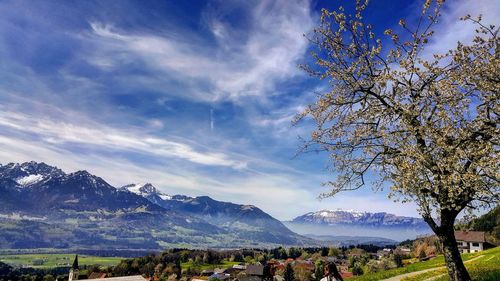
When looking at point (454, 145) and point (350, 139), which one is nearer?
point (454, 145)

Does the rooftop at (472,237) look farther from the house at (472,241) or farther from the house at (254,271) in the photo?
the house at (254,271)

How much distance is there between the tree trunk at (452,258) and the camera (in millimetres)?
20016

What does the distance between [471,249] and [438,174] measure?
13966 centimetres

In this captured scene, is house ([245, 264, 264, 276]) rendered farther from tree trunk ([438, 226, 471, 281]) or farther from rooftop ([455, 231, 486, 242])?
tree trunk ([438, 226, 471, 281])

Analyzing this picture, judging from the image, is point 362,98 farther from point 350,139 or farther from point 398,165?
point 398,165

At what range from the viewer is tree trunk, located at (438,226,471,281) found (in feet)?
65.7

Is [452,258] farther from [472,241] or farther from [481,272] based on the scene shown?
[472,241]

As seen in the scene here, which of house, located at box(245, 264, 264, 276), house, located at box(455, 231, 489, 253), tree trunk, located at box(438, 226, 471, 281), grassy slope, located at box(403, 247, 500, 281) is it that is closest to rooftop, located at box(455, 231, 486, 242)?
house, located at box(455, 231, 489, 253)

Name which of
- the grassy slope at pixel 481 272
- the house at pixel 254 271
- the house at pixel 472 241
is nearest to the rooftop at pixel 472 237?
the house at pixel 472 241

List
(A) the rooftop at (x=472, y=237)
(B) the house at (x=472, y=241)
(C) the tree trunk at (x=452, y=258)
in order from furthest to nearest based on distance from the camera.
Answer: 1. (B) the house at (x=472, y=241)
2. (A) the rooftop at (x=472, y=237)
3. (C) the tree trunk at (x=452, y=258)

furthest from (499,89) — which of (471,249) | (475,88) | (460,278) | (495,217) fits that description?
(495,217)

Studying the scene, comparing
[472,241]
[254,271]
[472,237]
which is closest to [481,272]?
[472,241]

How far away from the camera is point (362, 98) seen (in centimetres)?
2312

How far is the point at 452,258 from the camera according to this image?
20188 mm
